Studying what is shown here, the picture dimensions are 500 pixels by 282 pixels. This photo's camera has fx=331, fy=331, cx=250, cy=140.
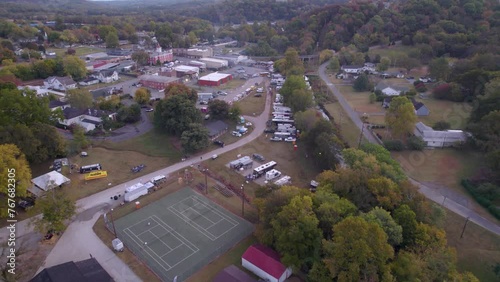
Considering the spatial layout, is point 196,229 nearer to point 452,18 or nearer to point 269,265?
point 269,265

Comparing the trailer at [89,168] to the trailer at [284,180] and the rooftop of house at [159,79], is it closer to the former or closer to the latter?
the trailer at [284,180]

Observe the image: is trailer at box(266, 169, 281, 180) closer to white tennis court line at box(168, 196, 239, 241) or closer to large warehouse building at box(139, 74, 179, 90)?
white tennis court line at box(168, 196, 239, 241)

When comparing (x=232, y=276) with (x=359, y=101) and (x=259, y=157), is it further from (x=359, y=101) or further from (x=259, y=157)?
(x=359, y=101)

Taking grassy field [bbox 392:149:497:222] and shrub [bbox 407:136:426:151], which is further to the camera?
shrub [bbox 407:136:426:151]

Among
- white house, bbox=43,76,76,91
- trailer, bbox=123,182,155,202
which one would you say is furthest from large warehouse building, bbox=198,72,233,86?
trailer, bbox=123,182,155,202

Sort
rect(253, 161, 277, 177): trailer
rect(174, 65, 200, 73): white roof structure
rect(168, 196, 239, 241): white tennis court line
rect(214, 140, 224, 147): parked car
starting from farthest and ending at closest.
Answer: rect(174, 65, 200, 73): white roof structure → rect(214, 140, 224, 147): parked car → rect(253, 161, 277, 177): trailer → rect(168, 196, 239, 241): white tennis court line

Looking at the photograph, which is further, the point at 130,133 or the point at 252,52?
the point at 252,52

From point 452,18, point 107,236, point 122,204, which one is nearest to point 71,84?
point 122,204
